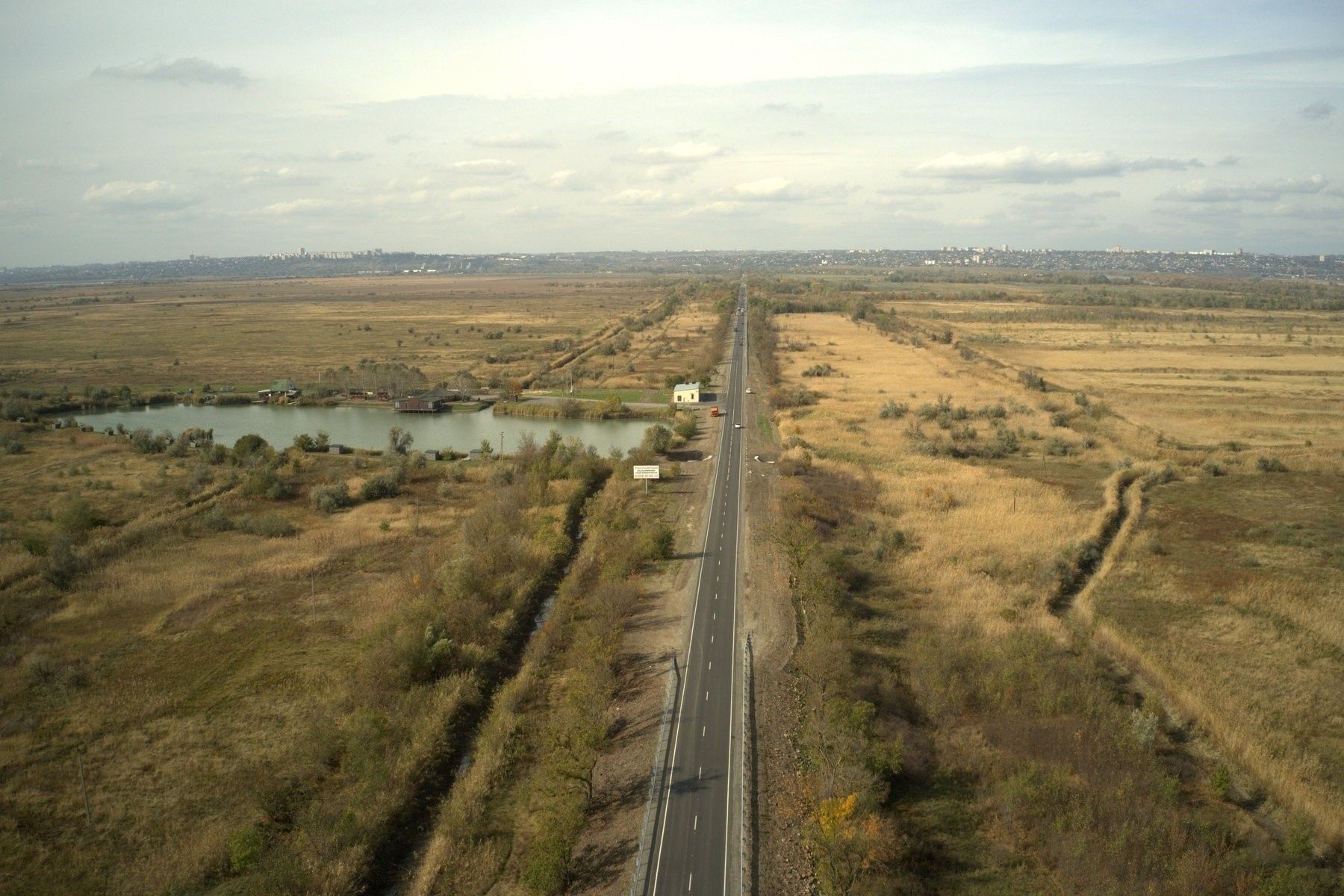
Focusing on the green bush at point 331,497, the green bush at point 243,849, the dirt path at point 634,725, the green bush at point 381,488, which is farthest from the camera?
the green bush at point 381,488

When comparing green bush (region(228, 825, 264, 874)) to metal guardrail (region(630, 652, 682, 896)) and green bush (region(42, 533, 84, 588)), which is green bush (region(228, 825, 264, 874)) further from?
green bush (region(42, 533, 84, 588))

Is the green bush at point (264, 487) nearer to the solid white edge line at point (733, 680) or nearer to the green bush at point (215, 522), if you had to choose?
the green bush at point (215, 522)

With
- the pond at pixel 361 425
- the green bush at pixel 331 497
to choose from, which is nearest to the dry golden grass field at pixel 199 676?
the green bush at pixel 331 497

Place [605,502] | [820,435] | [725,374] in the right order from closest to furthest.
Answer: [605,502]
[820,435]
[725,374]

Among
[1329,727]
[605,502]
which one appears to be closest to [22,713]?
[605,502]

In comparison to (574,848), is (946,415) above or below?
above

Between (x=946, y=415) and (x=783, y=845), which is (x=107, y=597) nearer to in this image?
(x=783, y=845)

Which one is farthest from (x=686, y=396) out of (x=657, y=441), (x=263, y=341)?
(x=263, y=341)

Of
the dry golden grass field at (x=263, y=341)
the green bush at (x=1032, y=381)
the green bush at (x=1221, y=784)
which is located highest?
Result: the dry golden grass field at (x=263, y=341)
